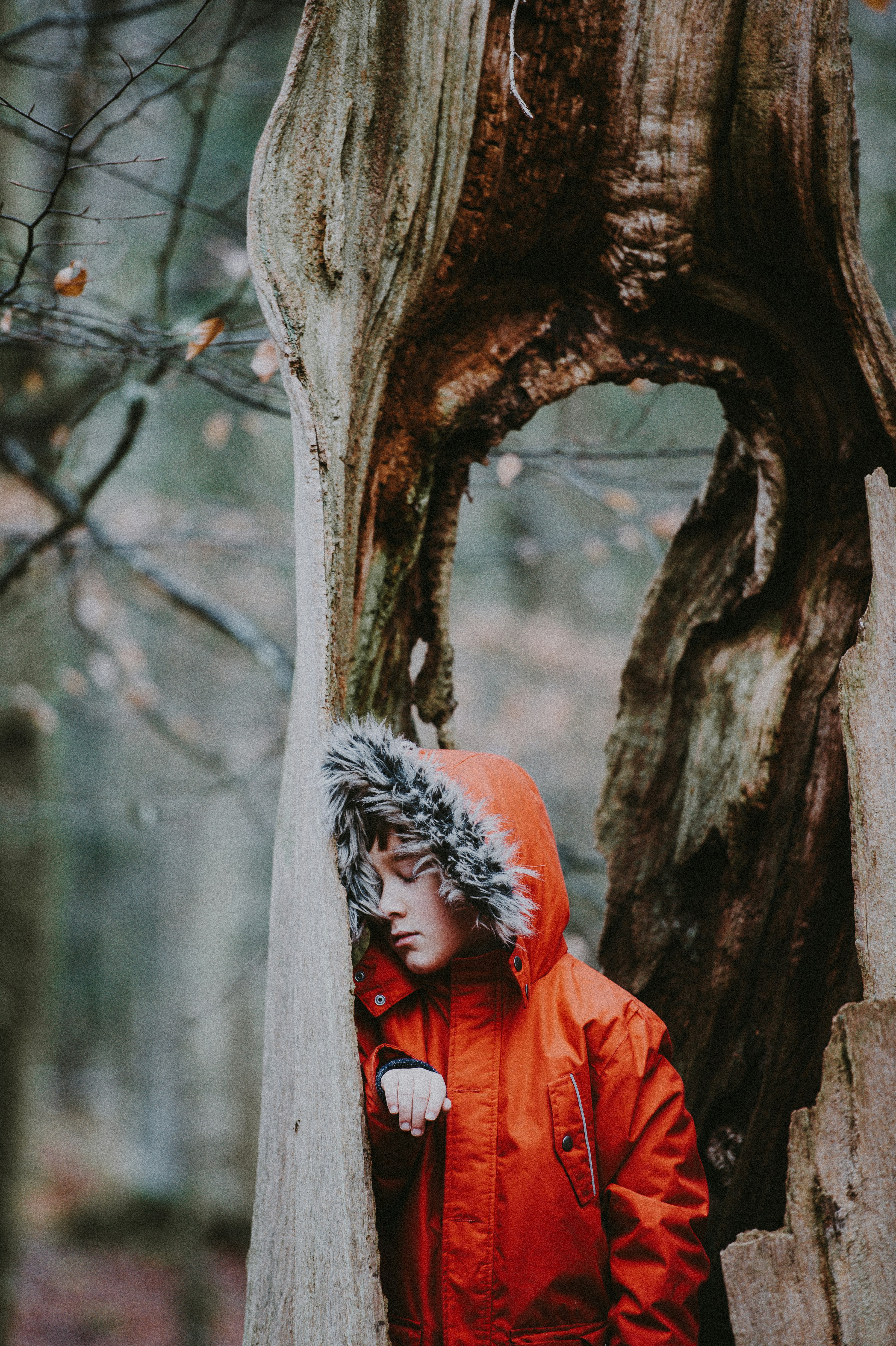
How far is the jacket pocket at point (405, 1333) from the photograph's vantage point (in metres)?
1.72

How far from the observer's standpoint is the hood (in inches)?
67.1

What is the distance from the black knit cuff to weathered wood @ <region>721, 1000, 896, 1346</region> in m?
0.62

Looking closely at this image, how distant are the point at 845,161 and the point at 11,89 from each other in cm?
432

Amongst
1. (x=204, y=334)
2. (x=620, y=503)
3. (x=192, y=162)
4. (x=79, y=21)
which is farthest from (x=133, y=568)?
(x=620, y=503)

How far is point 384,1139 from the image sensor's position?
173 centimetres

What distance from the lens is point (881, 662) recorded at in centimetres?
165

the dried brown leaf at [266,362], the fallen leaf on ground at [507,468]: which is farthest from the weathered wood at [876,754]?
the dried brown leaf at [266,362]

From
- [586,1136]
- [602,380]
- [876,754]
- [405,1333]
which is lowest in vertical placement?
[405,1333]

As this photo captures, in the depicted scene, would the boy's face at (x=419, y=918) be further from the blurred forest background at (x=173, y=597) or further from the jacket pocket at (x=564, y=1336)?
the blurred forest background at (x=173, y=597)

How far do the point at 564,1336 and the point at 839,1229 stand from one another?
672mm

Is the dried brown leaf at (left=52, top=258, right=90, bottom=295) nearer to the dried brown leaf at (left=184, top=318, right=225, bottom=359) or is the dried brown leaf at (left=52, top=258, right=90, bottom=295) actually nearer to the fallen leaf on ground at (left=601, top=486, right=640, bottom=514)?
the dried brown leaf at (left=184, top=318, right=225, bottom=359)

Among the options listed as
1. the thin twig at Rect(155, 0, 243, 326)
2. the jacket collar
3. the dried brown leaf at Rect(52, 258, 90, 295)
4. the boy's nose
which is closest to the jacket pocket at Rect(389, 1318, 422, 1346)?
the jacket collar

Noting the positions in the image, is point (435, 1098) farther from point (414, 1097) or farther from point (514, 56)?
point (514, 56)

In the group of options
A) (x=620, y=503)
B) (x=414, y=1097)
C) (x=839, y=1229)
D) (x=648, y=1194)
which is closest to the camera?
(x=839, y=1229)
